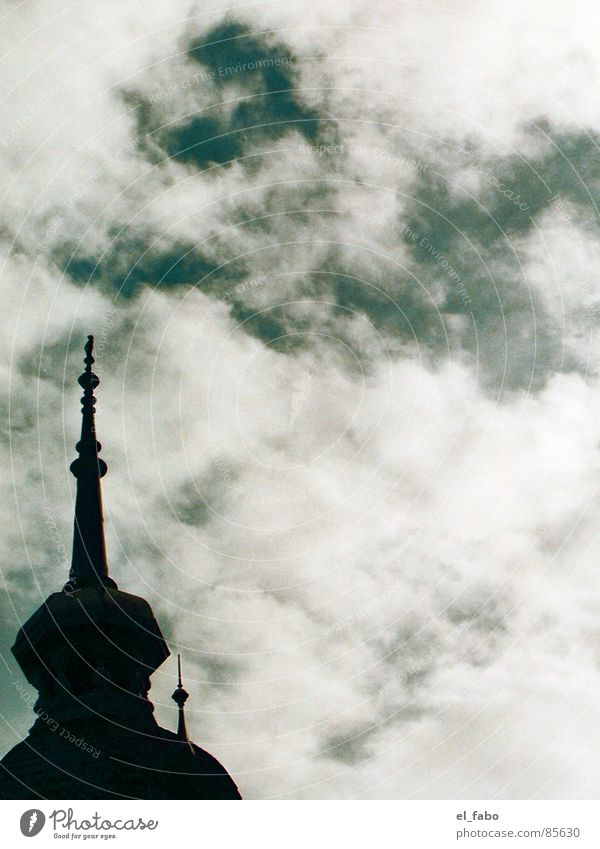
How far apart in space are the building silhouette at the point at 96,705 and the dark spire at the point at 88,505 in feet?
0.23

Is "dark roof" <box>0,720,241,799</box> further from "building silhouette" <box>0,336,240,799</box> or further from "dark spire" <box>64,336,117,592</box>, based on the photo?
"dark spire" <box>64,336,117,592</box>

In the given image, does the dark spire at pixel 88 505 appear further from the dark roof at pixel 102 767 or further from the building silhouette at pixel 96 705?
the dark roof at pixel 102 767

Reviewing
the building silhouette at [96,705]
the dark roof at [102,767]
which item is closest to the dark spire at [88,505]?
the building silhouette at [96,705]

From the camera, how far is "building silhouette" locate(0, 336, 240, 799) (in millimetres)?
35281

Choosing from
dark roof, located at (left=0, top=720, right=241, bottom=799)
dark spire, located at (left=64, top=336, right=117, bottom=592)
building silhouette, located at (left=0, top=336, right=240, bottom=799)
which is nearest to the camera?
dark roof, located at (left=0, top=720, right=241, bottom=799)

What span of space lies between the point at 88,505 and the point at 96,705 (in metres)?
9.28

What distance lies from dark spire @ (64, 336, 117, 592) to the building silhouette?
70 millimetres

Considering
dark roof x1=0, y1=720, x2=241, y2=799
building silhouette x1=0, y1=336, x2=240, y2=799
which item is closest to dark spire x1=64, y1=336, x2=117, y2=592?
building silhouette x1=0, y1=336, x2=240, y2=799

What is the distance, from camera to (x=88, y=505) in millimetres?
44688

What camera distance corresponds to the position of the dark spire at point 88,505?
41.5 metres
